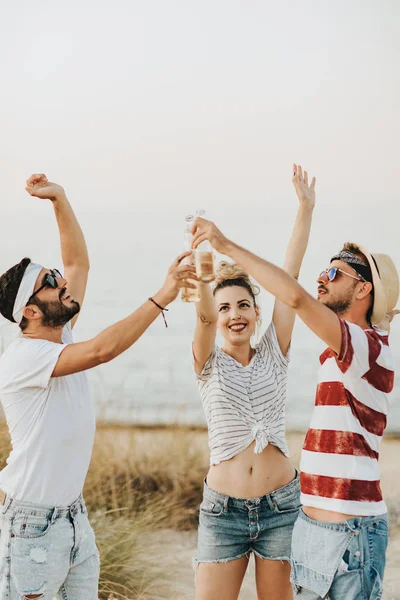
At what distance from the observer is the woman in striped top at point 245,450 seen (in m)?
2.98

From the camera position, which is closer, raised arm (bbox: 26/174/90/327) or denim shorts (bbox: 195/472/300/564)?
denim shorts (bbox: 195/472/300/564)

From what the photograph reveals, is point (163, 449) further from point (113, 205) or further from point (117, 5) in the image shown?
point (117, 5)

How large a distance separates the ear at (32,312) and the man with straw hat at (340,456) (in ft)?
2.13

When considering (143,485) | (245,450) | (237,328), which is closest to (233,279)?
(237,328)

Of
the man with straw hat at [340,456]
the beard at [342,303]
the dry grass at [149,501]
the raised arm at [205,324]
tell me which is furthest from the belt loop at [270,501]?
the dry grass at [149,501]

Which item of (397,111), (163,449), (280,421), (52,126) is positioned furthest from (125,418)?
(397,111)

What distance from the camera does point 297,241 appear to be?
320 cm

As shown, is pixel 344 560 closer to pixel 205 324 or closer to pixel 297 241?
pixel 205 324

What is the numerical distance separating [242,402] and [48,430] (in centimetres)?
76

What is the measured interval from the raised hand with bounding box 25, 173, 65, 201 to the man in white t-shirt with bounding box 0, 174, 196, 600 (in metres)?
0.51

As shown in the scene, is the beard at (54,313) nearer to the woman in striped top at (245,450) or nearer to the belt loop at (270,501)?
the woman in striped top at (245,450)

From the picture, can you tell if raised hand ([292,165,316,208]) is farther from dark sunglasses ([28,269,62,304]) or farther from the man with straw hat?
dark sunglasses ([28,269,62,304])

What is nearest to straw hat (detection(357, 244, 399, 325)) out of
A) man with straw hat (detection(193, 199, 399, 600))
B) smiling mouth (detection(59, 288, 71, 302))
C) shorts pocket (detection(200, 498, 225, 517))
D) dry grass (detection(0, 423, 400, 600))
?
man with straw hat (detection(193, 199, 399, 600))

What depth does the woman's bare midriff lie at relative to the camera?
9.87 ft
